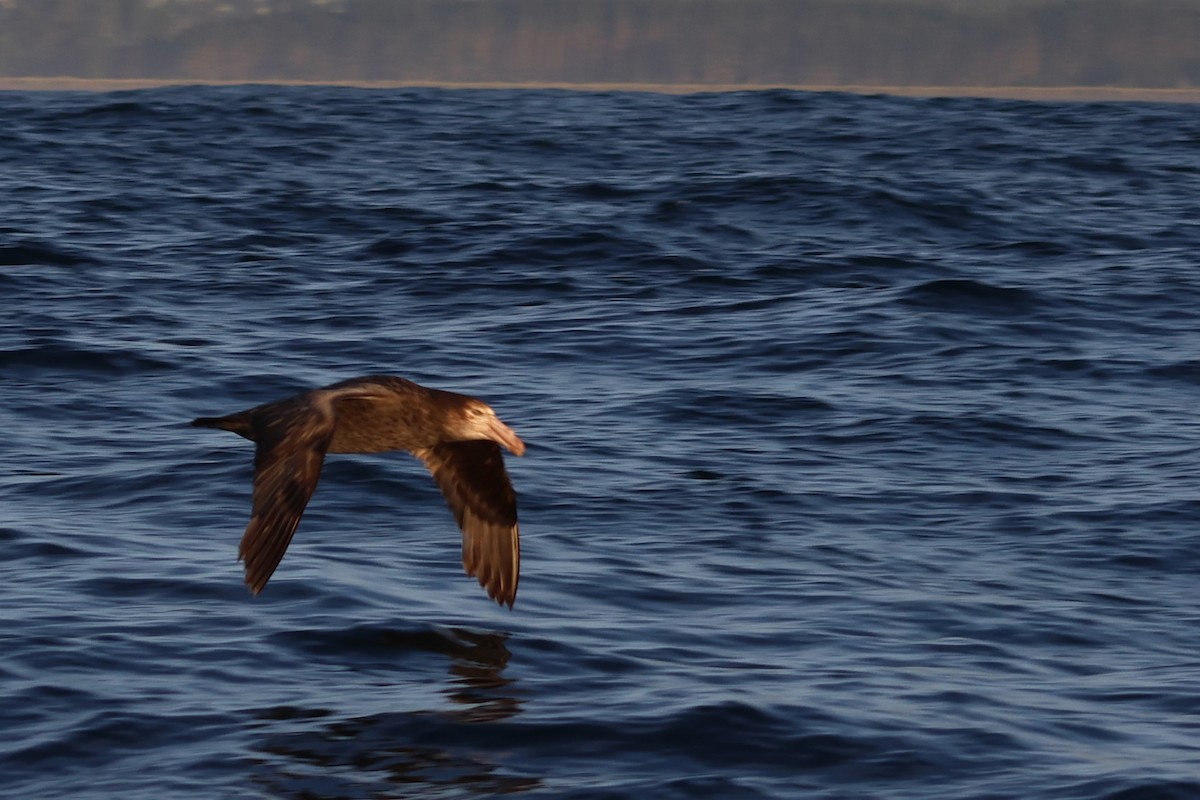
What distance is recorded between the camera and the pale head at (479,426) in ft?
27.6

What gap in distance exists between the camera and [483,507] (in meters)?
8.93

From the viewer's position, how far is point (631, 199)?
19.7m

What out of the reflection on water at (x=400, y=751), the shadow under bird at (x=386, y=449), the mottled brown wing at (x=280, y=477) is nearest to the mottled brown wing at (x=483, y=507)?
the shadow under bird at (x=386, y=449)

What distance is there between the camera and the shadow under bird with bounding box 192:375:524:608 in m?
7.22

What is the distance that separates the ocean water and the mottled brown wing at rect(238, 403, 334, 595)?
0.67 m

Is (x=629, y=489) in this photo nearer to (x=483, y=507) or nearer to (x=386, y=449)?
(x=483, y=507)

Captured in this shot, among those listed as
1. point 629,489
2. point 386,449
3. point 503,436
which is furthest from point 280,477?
point 629,489

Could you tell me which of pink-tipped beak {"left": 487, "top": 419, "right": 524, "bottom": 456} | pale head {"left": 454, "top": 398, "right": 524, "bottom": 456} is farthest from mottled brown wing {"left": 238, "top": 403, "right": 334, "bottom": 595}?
pink-tipped beak {"left": 487, "top": 419, "right": 524, "bottom": 456}

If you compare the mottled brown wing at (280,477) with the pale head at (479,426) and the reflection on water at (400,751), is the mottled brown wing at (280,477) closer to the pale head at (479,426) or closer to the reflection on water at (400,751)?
the reflection on water at (400,751)

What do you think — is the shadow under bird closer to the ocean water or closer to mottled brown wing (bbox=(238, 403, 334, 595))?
mottled brown wing (bbox=(238, 403, 334, 595))

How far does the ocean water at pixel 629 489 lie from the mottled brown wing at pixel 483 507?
0.18 metres

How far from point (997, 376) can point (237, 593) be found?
640 centimetres

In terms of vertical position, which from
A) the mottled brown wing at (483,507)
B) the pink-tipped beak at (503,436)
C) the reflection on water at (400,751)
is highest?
the pink-tipped beak at (503,436)

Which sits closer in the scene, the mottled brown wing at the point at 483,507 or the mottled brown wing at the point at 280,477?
the mottled brown wing at the point at 280,477
